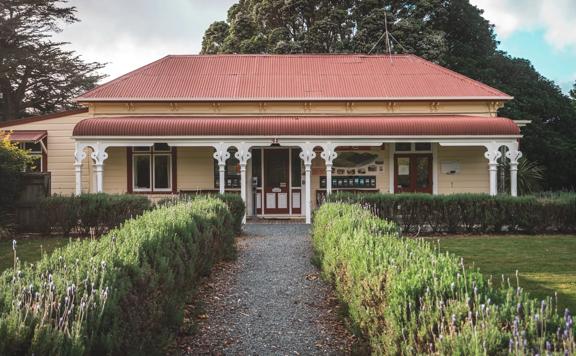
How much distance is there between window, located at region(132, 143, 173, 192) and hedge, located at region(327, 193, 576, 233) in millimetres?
8544

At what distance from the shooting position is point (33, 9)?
37188 millimetres

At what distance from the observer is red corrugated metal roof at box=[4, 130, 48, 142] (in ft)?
63.0

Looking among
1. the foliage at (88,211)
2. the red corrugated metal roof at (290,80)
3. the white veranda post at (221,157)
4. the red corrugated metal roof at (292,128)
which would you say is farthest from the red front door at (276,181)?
the foliage at (88,211)

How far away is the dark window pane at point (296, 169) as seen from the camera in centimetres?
2006

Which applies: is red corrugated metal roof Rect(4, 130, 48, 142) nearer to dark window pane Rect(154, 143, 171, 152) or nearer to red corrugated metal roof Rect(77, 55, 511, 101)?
red corrugated metal roof Rect(77, 55, 511, 101)

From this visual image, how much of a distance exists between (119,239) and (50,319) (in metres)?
2.46

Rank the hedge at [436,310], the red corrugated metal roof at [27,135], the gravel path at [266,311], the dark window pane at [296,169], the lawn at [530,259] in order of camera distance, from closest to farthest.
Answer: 1. the hedge at [436,310]
2. the gravel path at [266,311]
3. the lawn at [530,259]
4. the red corrugated metal roof at [27,135]
5. the dark window pane at [296,169]

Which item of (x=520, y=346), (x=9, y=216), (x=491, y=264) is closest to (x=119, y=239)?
(x=520, y=346)

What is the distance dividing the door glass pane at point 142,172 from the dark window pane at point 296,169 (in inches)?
229

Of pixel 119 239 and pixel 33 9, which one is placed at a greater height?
pixel 33 9

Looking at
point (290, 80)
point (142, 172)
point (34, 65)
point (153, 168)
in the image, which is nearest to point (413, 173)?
point (290, 80)

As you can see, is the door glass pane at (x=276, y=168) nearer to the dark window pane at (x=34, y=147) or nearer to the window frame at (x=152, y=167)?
the window frame at (x=152, y=167)

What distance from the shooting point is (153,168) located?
66.3 ft

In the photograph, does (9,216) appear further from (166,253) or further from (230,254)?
(166,253)
